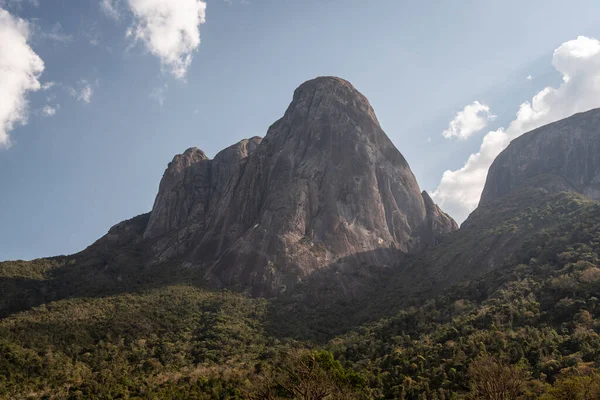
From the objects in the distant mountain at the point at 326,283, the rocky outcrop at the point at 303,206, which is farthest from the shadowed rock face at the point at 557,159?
the rocky outcrop at the point at 303,206

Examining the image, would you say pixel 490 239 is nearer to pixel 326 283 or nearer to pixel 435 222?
pixel 435 222

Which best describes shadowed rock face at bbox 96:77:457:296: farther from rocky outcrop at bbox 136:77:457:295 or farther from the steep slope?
the steep slope

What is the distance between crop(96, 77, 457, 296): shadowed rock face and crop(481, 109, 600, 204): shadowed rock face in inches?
1036

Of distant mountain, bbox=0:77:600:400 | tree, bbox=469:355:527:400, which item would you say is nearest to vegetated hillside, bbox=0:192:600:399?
tree, bbox=469:355:527:400

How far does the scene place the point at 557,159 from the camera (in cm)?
12138

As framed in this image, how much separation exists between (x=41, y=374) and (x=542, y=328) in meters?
57.1

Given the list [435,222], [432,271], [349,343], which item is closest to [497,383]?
[349,343]

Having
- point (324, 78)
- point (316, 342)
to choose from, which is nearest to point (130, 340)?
point (316, 342)

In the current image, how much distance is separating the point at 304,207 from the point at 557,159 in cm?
7356

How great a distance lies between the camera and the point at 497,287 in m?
Answer: 61.4

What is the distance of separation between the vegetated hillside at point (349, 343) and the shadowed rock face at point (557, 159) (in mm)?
38752

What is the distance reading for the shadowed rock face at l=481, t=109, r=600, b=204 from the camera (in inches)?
4491

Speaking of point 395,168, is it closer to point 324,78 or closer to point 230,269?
point 324,78

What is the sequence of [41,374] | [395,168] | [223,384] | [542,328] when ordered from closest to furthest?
[542,328], [223,384], [41,374], [395,168]
